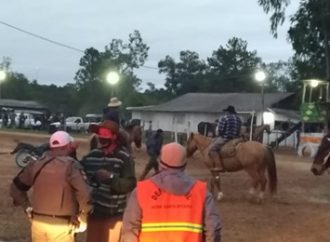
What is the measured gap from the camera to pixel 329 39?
50812mm

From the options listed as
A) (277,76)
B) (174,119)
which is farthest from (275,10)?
(277,76)

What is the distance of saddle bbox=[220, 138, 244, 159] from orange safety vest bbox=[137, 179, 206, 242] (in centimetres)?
1158

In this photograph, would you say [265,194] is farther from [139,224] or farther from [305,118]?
[305,118]

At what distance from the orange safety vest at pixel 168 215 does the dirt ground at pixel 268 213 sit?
573 cm

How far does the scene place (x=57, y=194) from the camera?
6617mm

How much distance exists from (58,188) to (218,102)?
6838 cm

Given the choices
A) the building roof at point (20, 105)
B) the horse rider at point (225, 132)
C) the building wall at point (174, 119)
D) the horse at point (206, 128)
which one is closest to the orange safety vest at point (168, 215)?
the horse rider at point (225, 132)

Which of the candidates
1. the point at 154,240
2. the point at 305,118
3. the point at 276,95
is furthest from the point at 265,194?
the point at 276,95

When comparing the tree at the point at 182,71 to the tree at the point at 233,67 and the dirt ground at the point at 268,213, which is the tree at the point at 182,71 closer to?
the tree at the point at 233,67

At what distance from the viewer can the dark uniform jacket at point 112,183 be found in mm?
7121

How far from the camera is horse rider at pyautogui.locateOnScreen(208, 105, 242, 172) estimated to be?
16538mm

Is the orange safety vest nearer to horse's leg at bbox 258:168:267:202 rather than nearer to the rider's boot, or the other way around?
horse's leg at bbox 258:168:267:202

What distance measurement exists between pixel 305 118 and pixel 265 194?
2687cm

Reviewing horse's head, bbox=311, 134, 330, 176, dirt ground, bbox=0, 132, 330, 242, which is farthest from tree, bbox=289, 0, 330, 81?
horse's head, bbox=311, 134, 330, 176
